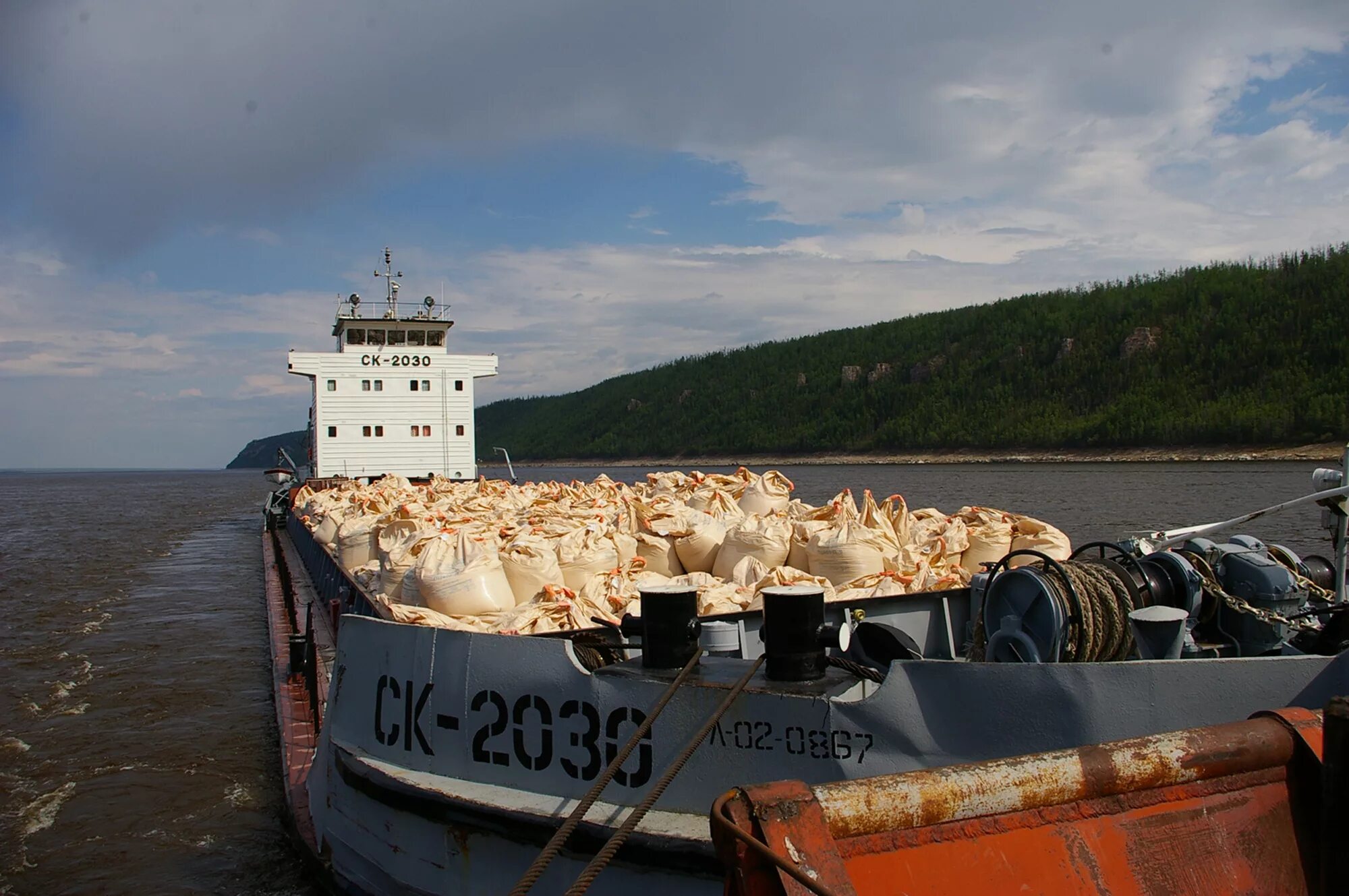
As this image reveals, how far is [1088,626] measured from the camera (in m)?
4.30

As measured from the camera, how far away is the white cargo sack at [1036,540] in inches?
325

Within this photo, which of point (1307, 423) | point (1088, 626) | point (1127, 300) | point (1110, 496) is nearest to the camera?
point (1088, 626)

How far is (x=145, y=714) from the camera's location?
10305mm

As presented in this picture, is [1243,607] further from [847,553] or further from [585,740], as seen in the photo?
[847,553]

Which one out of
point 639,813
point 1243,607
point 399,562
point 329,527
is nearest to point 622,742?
point 639,813

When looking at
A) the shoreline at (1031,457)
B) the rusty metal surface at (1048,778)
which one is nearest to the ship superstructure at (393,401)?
the rusty metal surface at (1048,778)

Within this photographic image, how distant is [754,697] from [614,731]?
2.51 feet

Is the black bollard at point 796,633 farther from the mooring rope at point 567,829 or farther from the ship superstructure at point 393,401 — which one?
the ship superstructure at point 393,401

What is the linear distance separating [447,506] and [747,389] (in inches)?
5018

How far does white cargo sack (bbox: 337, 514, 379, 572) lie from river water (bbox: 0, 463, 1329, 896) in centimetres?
171

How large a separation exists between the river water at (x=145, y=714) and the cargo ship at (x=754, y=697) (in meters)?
0.66

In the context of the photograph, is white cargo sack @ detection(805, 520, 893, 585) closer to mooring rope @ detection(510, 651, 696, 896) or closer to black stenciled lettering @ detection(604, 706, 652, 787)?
black stenciled lettering @ detection(604, 706, 652, 787)

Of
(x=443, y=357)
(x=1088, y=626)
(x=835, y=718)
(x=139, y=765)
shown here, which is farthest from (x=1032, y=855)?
(x=443, y=357)

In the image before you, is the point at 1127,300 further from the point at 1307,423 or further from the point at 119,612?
the point at 119,612
